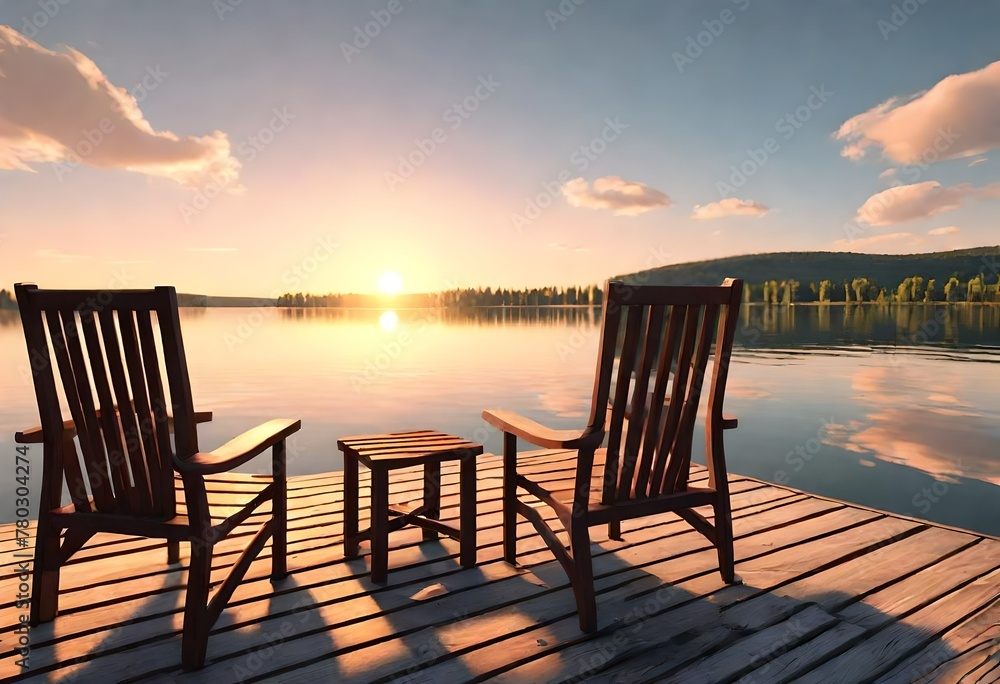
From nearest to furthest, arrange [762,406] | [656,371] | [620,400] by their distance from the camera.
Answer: [620,400] < [656,371] < [762,406]

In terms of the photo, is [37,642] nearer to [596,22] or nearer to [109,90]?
[109,90]

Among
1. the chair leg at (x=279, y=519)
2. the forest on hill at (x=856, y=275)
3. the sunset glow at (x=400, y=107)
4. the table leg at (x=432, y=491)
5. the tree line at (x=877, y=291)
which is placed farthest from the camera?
the forest on hill at (x=856, y=275)

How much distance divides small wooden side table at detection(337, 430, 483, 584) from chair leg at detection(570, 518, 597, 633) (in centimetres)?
66

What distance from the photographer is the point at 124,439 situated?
1914 mm

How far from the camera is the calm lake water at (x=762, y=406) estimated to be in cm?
676

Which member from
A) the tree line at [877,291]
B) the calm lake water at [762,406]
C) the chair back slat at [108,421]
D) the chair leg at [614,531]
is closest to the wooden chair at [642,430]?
the chair leg at [614,531]

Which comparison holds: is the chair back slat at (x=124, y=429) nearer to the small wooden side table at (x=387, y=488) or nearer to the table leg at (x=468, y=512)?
the small wooden side table at (x=387, y=488)

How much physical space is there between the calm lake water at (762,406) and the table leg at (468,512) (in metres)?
4.77

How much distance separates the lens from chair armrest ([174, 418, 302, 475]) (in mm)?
1750

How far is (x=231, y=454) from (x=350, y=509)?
3.18 feet

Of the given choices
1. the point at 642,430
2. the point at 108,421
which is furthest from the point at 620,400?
the point at 108,421

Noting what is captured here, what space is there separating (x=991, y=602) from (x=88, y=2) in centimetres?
985

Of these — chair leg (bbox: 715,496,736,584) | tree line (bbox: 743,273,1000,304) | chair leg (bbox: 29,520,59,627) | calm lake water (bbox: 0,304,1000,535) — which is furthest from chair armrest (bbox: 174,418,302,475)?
tree line (bbox: 743,273,1000,304)

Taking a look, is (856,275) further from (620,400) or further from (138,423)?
(138,423)
